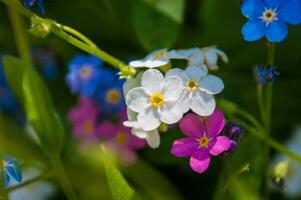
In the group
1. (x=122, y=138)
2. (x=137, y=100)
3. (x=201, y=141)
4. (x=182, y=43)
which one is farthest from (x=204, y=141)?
(x=182, y=43)

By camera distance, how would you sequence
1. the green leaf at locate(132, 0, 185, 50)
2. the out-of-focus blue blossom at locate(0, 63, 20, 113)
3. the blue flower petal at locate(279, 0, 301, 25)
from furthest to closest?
1. the out-of-focus blue blossom at locate(0, 63, 20, 113)
2. the green leaf at locate(132, 0, 185, 50)
3. the blue flower petal at locate(279, 0, 301, 25)

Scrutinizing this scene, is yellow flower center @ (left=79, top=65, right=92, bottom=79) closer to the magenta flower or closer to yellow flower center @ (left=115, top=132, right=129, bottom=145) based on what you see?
yellow flower center @ (left=115, top=132, right=129, bottom=145)

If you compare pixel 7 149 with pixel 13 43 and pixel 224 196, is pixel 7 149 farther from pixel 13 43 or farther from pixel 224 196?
pixel 224 196

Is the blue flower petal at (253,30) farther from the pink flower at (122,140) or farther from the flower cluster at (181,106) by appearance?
the pink flower at (122,140)

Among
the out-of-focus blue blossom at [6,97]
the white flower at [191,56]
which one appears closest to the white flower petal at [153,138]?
the white flower at [191,56]

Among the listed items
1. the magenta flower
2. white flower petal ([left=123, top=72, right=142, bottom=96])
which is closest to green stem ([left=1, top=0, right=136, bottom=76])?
white flower petal ([left=123, top=72, right=142, bottom=96])

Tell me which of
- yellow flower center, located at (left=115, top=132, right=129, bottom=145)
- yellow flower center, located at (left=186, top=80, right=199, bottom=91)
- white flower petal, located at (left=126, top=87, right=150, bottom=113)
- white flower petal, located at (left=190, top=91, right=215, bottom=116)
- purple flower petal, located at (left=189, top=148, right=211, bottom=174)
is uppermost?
white flower petal, located at (left=126, top=87, right=150, bottom=113)
